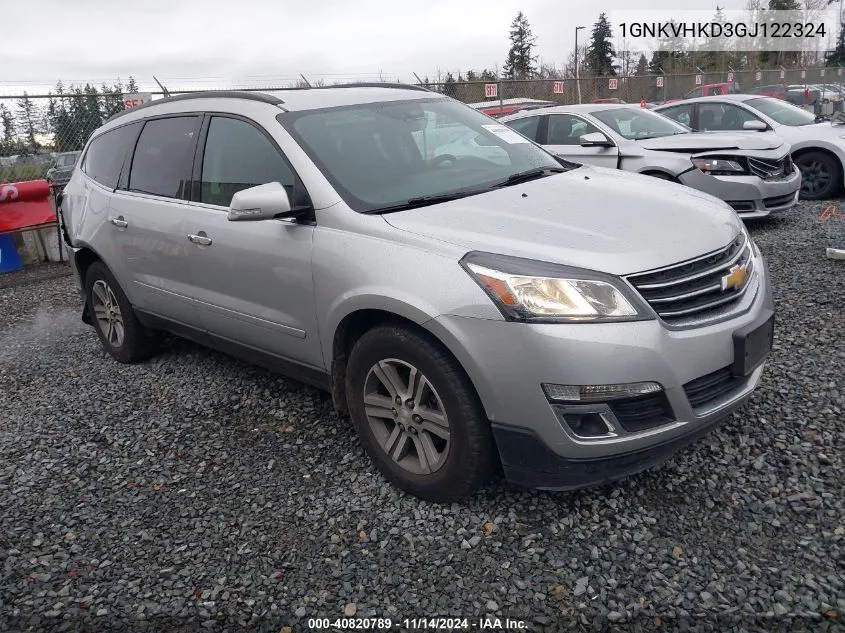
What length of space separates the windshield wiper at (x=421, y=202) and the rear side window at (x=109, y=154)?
7.96ft

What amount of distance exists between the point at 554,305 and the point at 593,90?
929 inches

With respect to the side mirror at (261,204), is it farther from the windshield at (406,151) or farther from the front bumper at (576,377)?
the front bumper at (576,377)

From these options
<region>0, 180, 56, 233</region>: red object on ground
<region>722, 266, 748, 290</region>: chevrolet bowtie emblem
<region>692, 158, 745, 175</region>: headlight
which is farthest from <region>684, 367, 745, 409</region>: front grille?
<region>0, 180, 56, 233</region>: red object on ground

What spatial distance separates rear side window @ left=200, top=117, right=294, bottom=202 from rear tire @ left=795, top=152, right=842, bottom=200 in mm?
8237

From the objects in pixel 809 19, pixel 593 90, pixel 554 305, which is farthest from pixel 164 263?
pixel 809 19

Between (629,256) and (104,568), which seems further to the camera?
(104,568)

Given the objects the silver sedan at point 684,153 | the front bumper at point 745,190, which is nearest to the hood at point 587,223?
the silver sedan at point 684,153

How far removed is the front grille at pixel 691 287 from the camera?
2604 millimetres

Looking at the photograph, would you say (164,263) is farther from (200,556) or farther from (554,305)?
(554,305)

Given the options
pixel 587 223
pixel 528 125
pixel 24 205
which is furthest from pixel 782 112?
pixel 24 205

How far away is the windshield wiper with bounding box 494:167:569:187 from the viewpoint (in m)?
3.56

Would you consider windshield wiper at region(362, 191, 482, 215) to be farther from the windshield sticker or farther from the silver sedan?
the silver sedan

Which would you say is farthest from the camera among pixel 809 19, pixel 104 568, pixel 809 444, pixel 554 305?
pixel 809 19

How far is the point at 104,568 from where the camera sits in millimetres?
2822
